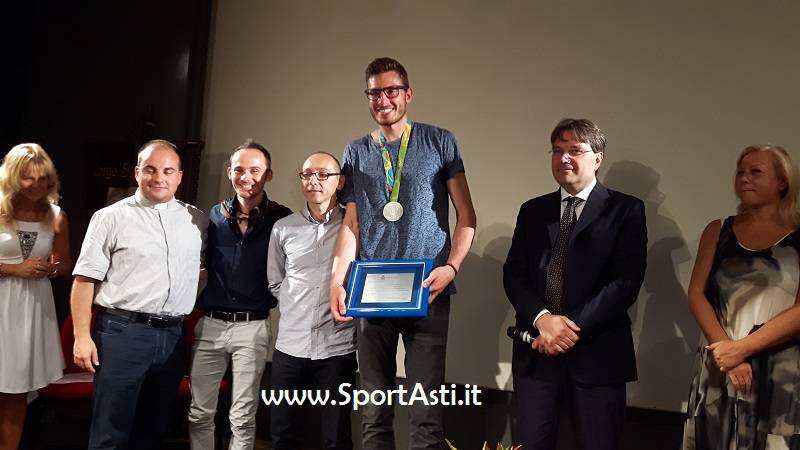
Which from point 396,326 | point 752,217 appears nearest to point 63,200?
point 396,326

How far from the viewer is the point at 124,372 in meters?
3.10

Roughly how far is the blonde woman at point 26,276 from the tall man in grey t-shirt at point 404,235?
1569 millimetres

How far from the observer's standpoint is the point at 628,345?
2953mm

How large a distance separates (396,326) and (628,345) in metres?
0.93

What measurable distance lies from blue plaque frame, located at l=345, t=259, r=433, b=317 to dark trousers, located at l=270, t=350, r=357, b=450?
16.6 inches

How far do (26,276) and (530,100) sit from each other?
105 inches

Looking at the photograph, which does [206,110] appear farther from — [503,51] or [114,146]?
[503,51]

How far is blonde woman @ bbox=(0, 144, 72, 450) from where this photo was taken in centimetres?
353

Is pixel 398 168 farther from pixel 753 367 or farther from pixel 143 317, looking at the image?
pixel 753 367

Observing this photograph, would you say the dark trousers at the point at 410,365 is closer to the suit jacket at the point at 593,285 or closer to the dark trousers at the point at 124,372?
the suit jacket at the point at 593,285

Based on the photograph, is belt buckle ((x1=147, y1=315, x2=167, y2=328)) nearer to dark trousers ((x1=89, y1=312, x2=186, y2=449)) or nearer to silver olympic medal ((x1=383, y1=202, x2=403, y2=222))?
dark trousers ((x1=89, y1=312, x2=186, y2=449))

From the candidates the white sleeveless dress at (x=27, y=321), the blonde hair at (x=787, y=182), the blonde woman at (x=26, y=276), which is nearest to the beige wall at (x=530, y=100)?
the blonde hair at (x=787, y=182)

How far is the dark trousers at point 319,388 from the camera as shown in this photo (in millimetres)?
3223

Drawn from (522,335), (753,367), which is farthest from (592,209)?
(753,367)
